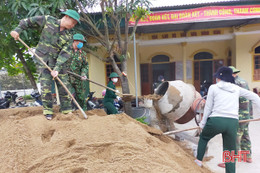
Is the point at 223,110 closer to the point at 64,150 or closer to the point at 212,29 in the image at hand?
the point at 64,150

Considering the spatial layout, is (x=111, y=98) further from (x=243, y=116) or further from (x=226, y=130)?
(x=243, y=116)

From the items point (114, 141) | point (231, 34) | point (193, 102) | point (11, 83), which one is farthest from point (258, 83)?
point (11, 83)

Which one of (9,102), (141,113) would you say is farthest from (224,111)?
(9,102)

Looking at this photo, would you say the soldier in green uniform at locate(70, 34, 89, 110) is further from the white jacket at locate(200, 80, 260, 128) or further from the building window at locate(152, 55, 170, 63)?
the building window at locate(152, 55, 170, 63)

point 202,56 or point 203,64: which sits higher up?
point 202,56

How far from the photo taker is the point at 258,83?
9031 mm

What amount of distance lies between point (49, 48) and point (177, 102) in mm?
2895

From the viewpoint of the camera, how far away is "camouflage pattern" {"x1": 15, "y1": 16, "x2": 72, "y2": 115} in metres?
2.71

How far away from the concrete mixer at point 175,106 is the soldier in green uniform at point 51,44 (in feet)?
7.53

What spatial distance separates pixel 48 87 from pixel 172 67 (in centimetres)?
786

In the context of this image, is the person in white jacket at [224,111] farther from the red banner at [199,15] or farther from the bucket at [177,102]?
the red banner at [199,15]

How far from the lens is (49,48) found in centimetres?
278

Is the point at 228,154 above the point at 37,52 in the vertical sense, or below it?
below

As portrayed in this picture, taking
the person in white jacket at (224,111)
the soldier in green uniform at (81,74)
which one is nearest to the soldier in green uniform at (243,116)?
the person in white jacket at (224,111)
